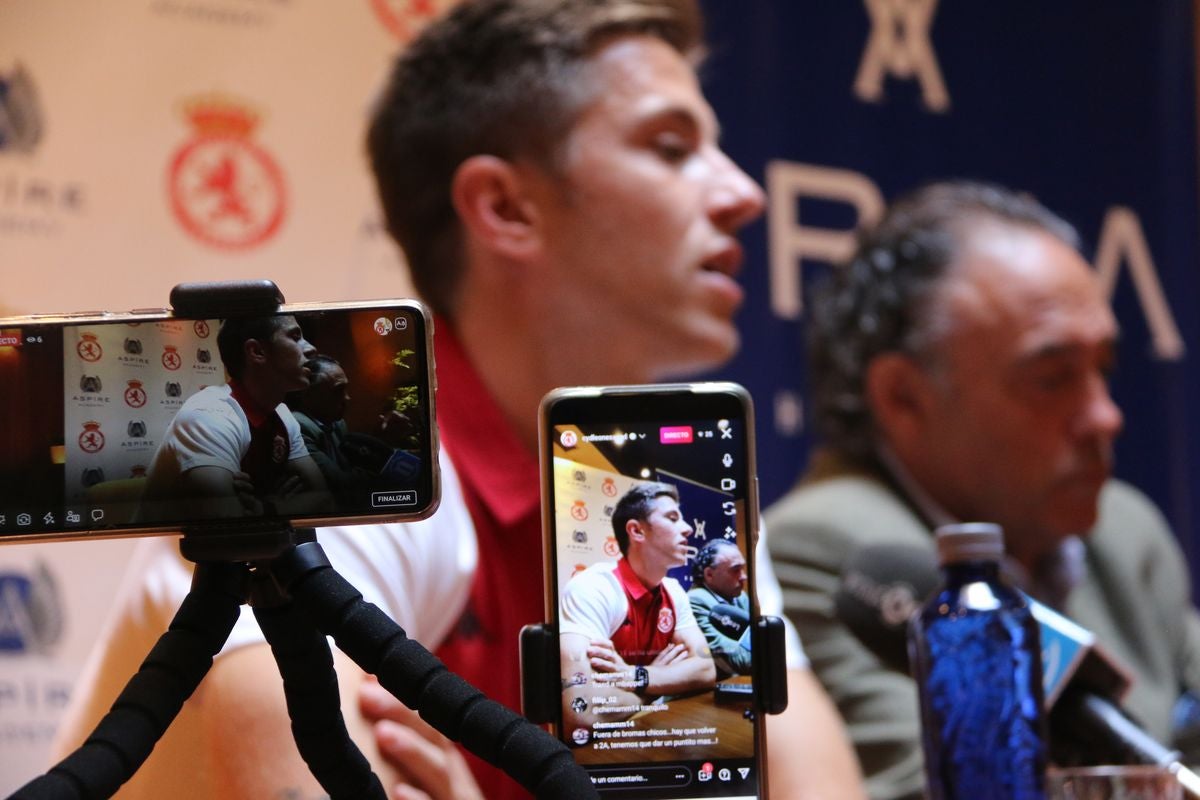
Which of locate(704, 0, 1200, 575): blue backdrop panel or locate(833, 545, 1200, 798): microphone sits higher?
locate(704, 0, 1200, 575): blue backdrop panel

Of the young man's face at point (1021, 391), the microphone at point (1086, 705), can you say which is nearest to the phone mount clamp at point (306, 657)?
the microphone at point (1086, 705)

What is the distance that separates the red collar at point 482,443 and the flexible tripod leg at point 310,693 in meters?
0.46

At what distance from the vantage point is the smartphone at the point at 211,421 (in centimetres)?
62

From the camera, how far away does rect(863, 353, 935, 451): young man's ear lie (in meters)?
1.83

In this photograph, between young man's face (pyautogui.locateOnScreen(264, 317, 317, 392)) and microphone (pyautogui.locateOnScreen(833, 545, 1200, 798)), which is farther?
microphone (pyautogui.locateOnScreen(833, 545, 1200, 798))

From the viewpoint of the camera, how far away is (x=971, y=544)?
2.57 ft

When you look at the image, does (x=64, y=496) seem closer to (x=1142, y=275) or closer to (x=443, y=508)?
(x=443, y=508)

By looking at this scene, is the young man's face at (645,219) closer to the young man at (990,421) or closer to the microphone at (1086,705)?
the microphone at (1086,705)

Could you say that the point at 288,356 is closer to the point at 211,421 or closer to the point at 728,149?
the point at 211,421

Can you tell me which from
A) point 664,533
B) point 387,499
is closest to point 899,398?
point 664,533

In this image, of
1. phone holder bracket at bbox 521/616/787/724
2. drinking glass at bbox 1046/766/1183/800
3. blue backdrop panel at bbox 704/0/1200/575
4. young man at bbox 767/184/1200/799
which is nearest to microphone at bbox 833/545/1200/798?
drinking glass at bbox 1046/766/1183/800

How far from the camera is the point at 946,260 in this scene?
1806 mm

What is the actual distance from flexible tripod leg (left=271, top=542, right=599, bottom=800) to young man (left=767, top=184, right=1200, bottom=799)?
1.07m

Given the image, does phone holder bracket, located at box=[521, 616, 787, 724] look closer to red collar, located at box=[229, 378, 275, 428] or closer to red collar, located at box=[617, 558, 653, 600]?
red collar, located at box=[617, 558, 653, 600]
